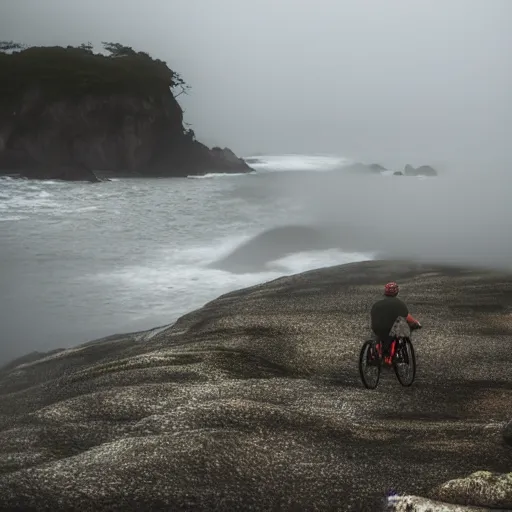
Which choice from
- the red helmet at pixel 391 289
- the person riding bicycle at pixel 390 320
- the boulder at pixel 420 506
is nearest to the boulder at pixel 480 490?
the boulder at pixel 420 506

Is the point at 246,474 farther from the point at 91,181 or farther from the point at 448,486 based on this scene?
the point at 91,181

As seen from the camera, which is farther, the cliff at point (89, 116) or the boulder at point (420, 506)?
the cliff at point (89, 116)

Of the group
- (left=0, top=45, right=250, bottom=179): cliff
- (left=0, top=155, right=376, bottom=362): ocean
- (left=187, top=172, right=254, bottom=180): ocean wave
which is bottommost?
(left=0, top=155, right=376, bottom=362): ocean

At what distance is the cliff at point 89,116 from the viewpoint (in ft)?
321

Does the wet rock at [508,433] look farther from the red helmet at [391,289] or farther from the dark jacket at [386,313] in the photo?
the red helmet at [391,289]

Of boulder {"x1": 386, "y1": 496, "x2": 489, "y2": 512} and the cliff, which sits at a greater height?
the cliff

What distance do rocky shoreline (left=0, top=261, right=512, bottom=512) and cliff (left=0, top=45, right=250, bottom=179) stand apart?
8532 cm

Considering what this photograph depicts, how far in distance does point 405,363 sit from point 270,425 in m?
4.39

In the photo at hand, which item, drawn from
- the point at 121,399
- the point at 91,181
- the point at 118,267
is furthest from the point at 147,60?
the point at 121,399

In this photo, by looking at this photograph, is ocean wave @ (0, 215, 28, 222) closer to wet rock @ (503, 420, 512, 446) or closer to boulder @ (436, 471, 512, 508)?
wet rock @ (503, 420, 512, 446)

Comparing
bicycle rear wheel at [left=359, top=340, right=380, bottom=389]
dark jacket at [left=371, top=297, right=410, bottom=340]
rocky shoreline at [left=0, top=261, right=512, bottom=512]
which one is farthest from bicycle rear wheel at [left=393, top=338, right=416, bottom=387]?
dark jacket at [left=371, top=297, right=410, bottom=340]

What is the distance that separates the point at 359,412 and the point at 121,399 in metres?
5.30

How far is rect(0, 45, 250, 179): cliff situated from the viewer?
321ft

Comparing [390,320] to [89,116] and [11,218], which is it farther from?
[89,116]
